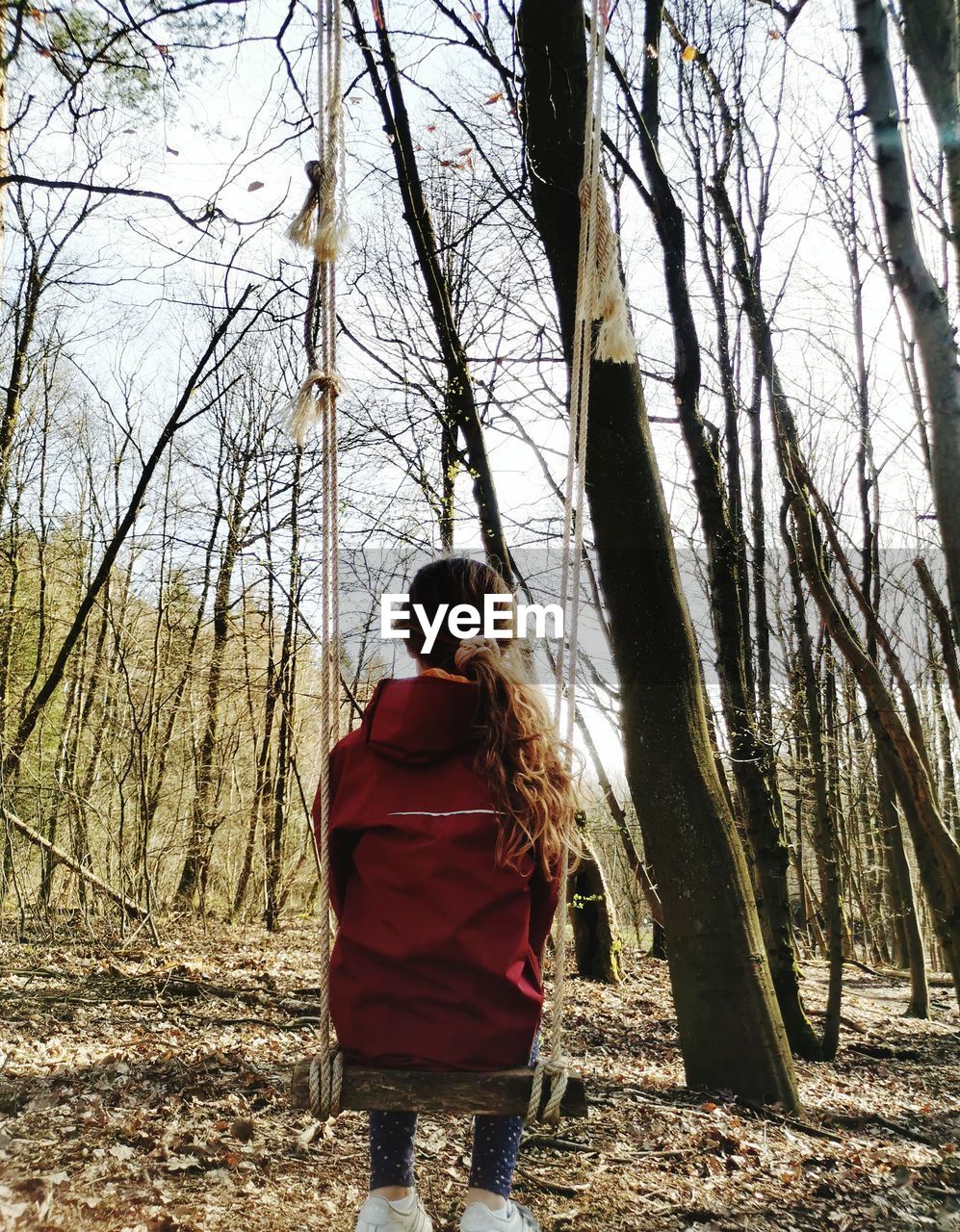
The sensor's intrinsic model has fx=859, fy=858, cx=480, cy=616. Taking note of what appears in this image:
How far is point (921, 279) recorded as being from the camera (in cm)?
347

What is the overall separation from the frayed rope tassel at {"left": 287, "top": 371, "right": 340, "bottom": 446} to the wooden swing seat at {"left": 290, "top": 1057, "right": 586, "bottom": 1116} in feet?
5.09

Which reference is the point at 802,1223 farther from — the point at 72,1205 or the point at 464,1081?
the point at 72,1205

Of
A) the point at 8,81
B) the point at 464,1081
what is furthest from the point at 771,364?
the point at 464,1081

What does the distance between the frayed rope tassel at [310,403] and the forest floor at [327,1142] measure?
84.9 inches

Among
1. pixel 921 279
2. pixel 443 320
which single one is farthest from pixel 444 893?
pixel 443 320

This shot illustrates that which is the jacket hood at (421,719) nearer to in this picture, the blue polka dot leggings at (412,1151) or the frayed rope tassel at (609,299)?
the blue polka dot leggings at (412,1151)

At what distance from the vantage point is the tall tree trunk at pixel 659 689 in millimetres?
3336

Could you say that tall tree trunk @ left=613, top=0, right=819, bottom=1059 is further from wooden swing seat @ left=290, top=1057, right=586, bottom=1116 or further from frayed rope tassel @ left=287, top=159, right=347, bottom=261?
wooden swing seat @ left=290, top=1057, right=586, bottom=1116

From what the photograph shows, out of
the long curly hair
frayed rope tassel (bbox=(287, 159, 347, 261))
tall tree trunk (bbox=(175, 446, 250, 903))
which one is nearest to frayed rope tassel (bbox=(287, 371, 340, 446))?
frayed rope tassel (bbox=(287, 159, 347, 261))

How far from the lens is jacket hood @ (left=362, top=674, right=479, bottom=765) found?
177 centimetres

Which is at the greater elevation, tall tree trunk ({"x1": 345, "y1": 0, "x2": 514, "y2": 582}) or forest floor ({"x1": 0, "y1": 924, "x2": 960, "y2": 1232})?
tall tree trunk ({"x1": 345, "y1": 0, "x2": 514, "y2": 582})

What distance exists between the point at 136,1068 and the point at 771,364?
5732mm

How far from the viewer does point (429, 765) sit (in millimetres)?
1790

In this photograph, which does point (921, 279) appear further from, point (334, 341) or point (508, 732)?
point (508, 732)
